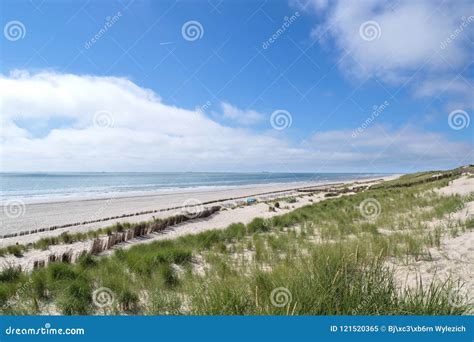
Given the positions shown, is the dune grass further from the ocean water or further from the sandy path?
the ocean water

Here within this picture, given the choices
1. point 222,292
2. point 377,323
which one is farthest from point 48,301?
point 377,323

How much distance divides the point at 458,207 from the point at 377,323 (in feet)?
35.2

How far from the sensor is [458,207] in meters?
11.6

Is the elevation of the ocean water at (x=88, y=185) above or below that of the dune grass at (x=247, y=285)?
above

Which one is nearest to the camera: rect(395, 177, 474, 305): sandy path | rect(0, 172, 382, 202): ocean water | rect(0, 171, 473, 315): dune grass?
rect(0, 171, 473, 315): dune grass

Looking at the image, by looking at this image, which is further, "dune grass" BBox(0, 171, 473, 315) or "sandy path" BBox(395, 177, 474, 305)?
"sandy path" BBox(395, 177, 474, 305)

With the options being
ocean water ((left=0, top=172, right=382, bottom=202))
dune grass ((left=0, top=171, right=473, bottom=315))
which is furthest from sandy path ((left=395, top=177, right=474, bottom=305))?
ocean water ((left=0, top=172, right=382, bottom=202))

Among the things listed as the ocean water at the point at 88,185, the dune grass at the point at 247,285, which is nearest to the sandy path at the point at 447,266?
the dune grass at the point at 247,285

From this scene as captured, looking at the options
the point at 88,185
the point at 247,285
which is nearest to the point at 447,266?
the point at 247,285

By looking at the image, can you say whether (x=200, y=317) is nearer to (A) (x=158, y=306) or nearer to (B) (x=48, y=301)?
(A) (x=158, y=306)

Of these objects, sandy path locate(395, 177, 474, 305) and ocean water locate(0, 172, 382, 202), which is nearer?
sandy path locate(395, 177, 474, 305)

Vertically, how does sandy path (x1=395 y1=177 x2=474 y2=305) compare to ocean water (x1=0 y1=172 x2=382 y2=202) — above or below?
below

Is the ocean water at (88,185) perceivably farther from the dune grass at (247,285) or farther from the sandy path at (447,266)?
the sandy path at (447,266)

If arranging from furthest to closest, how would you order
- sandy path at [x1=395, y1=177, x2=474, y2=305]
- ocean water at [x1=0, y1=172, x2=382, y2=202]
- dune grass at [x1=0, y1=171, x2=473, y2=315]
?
ocean water at [x1=0, y1=172, x2=382, y2=202] → sandy path at [x1=395, y1=177, x2=474, y2=305] → dune grass at [x1=0, y1=171, x2=473, y2=315]
